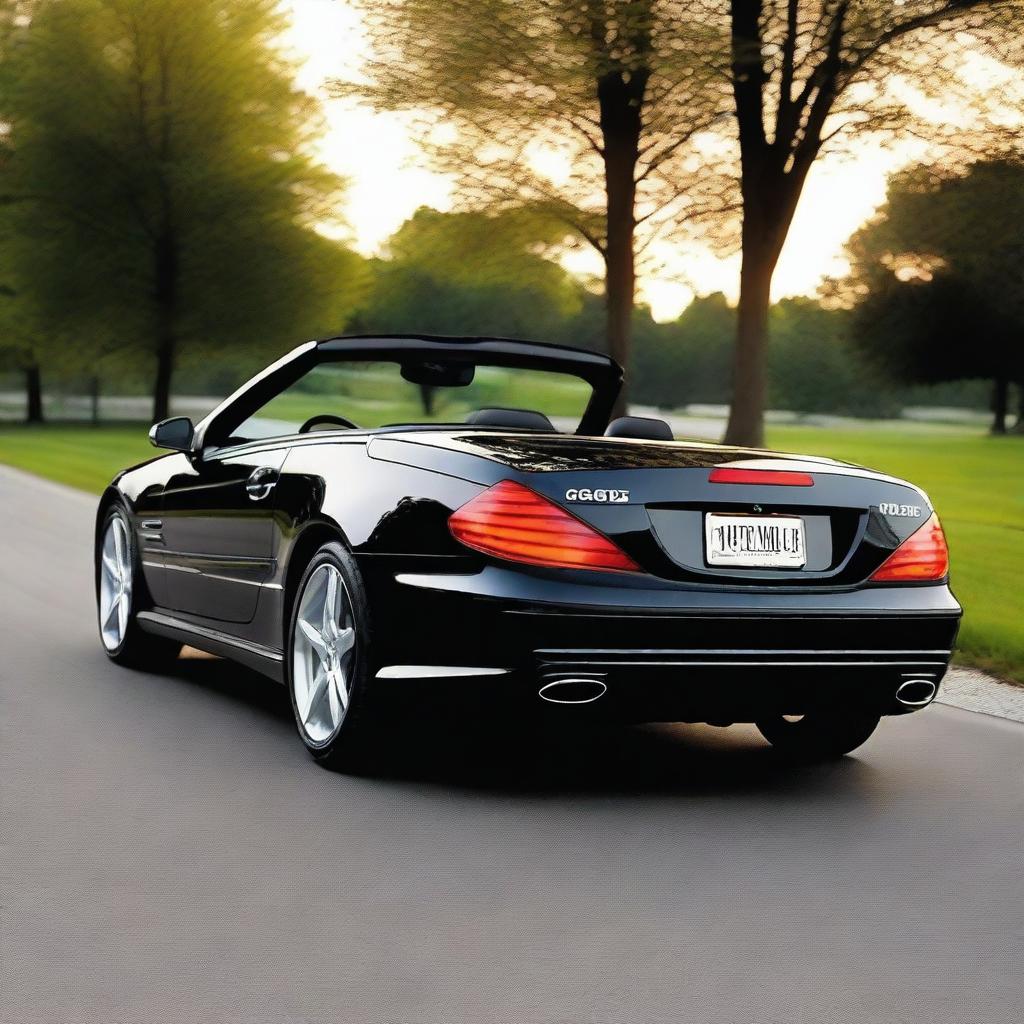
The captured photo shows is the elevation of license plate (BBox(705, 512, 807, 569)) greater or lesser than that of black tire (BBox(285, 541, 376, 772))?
greater

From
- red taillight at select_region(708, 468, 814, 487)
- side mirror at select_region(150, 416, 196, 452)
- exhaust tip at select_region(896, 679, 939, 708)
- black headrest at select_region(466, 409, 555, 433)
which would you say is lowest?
exhaust tip at select_region(896, 679, 939, 708)

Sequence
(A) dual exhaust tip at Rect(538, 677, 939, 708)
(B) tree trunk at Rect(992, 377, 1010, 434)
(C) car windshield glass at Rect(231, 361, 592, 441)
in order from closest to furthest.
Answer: (A) dual exhaust tip at Rect(538, 677, 939, 708), (C) car windshield glass at Rect(231, 361, 592, 441), (B) tree trunk at Rect(992, 377, 1010, 434)

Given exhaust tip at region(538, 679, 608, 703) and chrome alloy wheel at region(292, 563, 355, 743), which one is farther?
chrome alloy wheel at region(292, 563, 355, 743)

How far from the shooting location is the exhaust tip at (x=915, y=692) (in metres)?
5.99

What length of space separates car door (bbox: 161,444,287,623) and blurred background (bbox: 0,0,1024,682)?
3914 millimetres

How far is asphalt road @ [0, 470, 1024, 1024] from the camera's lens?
158 inches

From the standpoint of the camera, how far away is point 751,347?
22.1 metres

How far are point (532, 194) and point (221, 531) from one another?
18248 millimetres

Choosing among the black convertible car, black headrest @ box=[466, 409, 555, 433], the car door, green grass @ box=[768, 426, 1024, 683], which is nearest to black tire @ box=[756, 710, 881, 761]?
the black convertible car

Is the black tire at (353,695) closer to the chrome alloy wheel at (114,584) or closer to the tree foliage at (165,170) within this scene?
the chrome alloy wheel at (114,584)

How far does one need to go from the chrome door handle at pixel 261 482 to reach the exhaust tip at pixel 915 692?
242cm

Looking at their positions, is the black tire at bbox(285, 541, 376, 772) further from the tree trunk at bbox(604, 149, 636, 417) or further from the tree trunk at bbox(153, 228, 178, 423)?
the tree trunk at bbox(153, 228, 178, 423)

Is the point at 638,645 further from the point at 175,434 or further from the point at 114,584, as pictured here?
the point at 114,584

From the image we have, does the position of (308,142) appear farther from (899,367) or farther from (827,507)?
(827,507)
